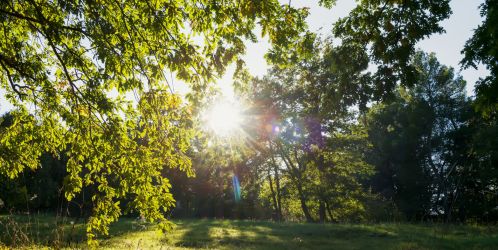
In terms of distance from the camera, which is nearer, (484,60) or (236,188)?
(484,60)

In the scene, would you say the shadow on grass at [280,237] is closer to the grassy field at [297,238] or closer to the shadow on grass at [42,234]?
the grassy field at [297,238]

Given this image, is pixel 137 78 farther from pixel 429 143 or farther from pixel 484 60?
pixel 429 143

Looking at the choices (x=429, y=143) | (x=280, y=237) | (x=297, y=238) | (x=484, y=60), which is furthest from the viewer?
(x=429, y=143)

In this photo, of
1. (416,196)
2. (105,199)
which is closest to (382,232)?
(105,199)

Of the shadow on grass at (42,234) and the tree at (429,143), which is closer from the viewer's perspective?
the shadow on grass at (42,234)

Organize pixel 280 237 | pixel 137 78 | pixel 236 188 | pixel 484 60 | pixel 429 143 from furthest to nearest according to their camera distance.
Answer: pixel 236 188 < pixel 429 143 < pixel 280 237 < pixel 484 60 < pixel 137 78

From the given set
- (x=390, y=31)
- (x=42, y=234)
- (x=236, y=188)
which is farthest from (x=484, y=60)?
(x=236, y=188)

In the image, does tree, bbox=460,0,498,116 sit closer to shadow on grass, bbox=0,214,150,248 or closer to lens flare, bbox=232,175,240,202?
→ shadow on grass, bbox=0,214,150,248

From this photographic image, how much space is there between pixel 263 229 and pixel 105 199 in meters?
16.2

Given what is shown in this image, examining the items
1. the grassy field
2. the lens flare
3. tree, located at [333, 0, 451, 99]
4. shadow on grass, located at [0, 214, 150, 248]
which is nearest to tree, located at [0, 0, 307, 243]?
shadow on grass, located at [0, 214, 150, 248]

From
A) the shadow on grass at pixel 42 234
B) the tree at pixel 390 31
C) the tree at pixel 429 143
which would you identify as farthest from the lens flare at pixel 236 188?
the tree at pixel 390 31

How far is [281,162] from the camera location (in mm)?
40969

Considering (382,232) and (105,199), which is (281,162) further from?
(105,199)

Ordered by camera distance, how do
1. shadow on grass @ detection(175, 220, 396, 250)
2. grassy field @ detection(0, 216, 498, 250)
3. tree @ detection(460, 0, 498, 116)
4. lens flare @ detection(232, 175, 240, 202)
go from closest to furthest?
tree @ detection(460, 0, 498, 116) < grassy field @ detection(0, 216, 498, 250) < shadow on grass @ detection(175, 220, 396, 250) < lens flare @ detection(232, 175, 240, 202)
